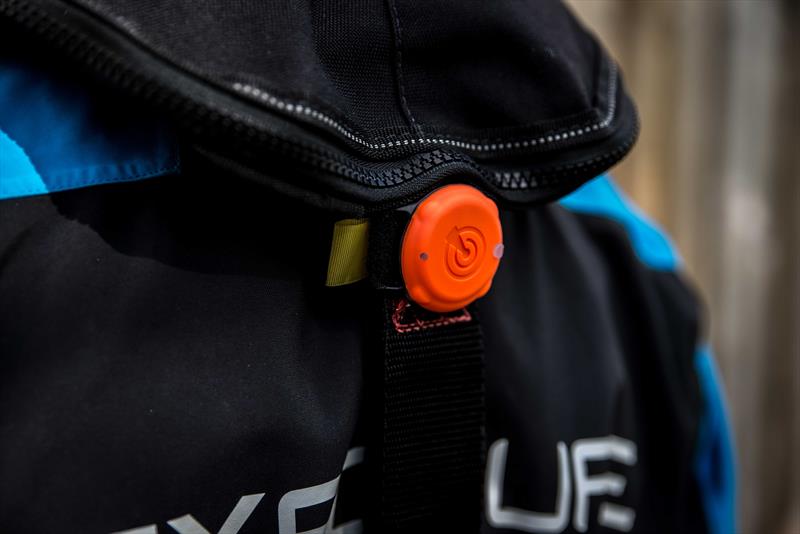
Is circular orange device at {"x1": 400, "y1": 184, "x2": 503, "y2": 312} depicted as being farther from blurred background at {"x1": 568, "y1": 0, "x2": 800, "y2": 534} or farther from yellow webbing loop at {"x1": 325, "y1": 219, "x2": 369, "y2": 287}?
blurred background at {"x1": 568, "y1": 0, "x2": 800, "y2": 534}

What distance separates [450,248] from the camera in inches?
17.4

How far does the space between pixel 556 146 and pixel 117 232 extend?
0.26 m

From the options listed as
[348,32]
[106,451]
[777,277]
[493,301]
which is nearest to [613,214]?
[493,301]

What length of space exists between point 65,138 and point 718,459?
605mm

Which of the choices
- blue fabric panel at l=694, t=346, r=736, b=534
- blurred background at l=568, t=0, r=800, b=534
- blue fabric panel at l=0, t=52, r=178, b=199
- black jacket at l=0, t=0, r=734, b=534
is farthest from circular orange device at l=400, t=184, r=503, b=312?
blurred background at l=568, t=0, r=800, b=534

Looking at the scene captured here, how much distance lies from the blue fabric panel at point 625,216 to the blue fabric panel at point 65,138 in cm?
36

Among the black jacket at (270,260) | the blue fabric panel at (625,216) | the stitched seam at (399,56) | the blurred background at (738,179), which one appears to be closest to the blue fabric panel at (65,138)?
the black jacket at (270,260)

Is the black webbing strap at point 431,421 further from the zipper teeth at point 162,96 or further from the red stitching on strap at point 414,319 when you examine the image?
the zipper teeth at point 162,96

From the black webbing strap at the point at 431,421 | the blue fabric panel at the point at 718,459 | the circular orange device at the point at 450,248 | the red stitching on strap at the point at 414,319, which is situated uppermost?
the circular orange device at the point at 450,248

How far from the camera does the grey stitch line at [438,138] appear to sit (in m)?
0.36

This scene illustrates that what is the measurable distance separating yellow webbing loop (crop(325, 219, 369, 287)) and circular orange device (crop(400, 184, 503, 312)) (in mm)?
23

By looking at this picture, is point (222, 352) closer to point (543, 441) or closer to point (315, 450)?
point (315, 450)

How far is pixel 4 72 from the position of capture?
1.25 ft

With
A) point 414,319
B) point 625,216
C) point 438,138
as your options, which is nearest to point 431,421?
point 414,319
